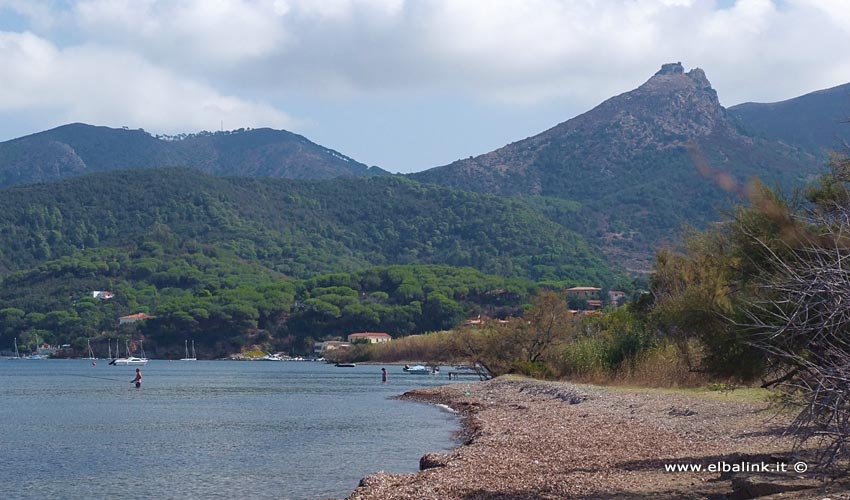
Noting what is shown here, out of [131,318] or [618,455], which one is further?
Result: [131,318]

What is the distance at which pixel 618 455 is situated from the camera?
1769cm

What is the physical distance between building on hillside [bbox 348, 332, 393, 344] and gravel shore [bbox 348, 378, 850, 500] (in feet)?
335

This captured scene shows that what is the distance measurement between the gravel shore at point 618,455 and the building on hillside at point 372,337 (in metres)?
102

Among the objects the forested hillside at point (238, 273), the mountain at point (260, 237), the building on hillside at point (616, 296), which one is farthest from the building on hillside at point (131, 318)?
the building on hillside at point (616, 296)

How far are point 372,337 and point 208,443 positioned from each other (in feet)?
340

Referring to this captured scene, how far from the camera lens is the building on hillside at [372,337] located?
133125 mm

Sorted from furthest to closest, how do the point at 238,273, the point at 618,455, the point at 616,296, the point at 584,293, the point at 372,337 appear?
1. the point at 238,273
2. the point at 616,296
3. the point at 584,293
4. the point at 372,337
5. the point at 618,455

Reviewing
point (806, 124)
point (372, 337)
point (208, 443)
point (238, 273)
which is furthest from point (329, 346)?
point (208, 443)

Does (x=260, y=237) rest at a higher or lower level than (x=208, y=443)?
higher

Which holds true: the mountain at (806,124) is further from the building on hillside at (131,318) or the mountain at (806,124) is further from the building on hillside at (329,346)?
the building on hillside at (131,318)

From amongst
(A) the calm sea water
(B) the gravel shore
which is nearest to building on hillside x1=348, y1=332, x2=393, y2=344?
(A) the calm sea water

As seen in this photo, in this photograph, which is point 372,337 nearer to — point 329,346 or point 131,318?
point 329,346

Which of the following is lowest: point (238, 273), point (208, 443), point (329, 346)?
point (208, 443)

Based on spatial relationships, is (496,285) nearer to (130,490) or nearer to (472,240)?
(472,240)
